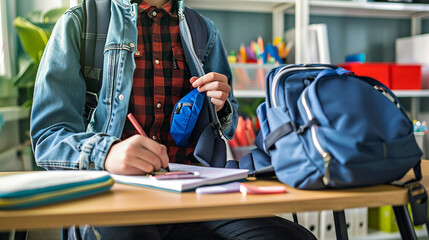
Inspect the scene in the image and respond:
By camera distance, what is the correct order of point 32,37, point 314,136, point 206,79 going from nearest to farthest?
point 314,136 < point 206,79 < point 32,37

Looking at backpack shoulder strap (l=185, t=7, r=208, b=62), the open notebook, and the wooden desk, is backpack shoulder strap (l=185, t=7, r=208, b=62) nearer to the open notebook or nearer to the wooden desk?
the open notebook

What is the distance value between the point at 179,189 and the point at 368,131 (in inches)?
12.9

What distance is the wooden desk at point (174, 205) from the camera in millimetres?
535

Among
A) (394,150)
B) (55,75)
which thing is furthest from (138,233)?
(394,150)

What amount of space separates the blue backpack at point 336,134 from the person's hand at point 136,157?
21cm

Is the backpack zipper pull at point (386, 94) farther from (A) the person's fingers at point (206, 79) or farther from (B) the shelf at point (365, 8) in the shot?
(B) the shelf at point (365, 8)

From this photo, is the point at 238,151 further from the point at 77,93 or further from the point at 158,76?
the point at 77,93

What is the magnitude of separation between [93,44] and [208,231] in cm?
56

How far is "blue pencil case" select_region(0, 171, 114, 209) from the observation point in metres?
0.54

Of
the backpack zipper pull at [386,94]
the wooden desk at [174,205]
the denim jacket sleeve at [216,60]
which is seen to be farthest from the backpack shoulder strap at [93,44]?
the backpack zipper pull at [386,94]

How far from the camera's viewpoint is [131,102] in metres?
1.10

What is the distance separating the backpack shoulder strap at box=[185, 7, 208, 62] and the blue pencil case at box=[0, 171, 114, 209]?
0.63m

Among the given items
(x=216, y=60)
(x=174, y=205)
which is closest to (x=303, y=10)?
(x=216, y=60)

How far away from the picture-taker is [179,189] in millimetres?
655
